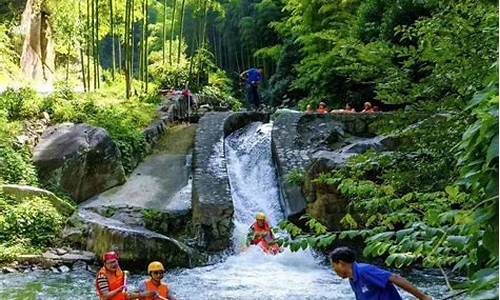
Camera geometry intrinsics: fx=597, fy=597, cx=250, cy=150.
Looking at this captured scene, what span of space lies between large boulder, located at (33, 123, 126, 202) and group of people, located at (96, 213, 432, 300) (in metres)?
3.72

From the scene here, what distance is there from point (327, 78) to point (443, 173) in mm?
14632

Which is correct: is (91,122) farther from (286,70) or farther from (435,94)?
(286,70)

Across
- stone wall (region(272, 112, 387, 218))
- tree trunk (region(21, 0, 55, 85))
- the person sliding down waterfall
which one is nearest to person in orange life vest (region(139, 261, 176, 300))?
the person sliding down waterfall

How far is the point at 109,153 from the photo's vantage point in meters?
12.4

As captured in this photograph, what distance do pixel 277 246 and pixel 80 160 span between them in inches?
293

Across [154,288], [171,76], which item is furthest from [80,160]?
[171,76]

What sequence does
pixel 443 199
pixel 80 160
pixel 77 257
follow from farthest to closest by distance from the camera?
pixel 80 160 < pixel 77 257 < pixel 443 199

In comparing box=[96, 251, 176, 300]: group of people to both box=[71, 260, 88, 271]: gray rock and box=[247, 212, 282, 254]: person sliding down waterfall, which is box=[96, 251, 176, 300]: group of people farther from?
box=[247, 212, 282, 254]: person sliding down waterfall

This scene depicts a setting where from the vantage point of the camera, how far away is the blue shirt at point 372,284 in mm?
3330

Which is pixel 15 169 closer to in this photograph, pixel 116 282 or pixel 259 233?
pixel 259 233

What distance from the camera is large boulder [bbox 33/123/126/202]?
11.7 metres

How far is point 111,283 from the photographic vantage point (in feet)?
18.9

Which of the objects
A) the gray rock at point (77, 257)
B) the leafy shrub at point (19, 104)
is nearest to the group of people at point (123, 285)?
the gray rock at point (77, 257)

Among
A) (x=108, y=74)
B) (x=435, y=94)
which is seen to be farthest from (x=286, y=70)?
(x=435, y=94)
